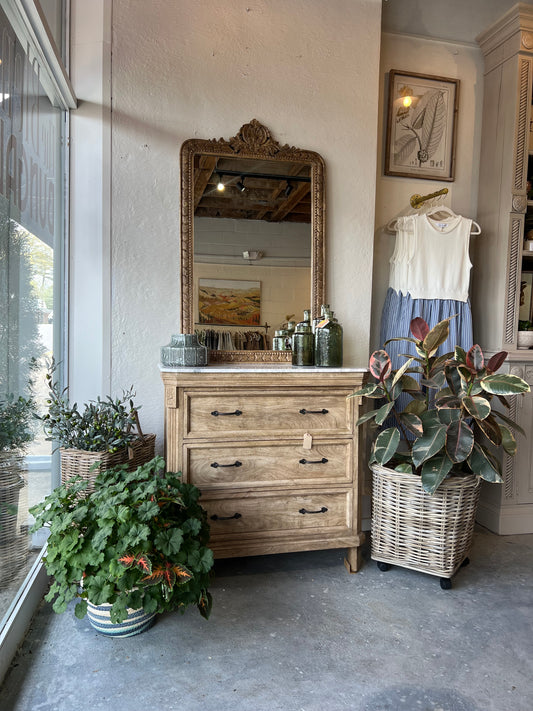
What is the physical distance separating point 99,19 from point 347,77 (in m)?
1.32

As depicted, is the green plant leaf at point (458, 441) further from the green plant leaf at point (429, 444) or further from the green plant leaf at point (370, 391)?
the green plant leaf at point (370, 391)

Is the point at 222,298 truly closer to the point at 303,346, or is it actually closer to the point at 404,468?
the point at 303,346

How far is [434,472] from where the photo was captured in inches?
82.0

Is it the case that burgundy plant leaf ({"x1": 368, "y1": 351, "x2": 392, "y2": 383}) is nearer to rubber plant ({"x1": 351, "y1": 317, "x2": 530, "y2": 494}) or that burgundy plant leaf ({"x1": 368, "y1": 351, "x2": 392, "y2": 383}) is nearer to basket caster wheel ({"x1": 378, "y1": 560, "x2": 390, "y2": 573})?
rubber plant ({"x1": 351, "y1": 317, "x2": 530, "y2": 494})

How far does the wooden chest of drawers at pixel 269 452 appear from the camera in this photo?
2113mm

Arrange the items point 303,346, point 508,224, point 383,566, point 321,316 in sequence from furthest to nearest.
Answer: point 508,224, point 321,316, point 303,346, point 383,566

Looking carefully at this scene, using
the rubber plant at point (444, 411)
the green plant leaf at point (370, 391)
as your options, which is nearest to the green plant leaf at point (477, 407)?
the rubber plant at point (444, 411)

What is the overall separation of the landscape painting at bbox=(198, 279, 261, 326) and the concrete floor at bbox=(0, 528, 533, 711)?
128 cm

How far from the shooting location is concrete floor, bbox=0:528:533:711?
1.52 m

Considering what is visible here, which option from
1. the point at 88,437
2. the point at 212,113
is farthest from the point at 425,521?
the point at 212,113

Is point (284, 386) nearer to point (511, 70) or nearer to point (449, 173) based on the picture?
point (449, 173)

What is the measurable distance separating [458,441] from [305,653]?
104 centimetres

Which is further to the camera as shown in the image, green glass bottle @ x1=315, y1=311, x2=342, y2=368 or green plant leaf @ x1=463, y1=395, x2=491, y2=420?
green glass bottle @ x1=315, y1=311, x2=342, y2=368

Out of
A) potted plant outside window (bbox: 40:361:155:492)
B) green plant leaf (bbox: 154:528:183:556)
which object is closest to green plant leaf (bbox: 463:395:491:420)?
green plant leaf (bbox: 154:528:183:556)
